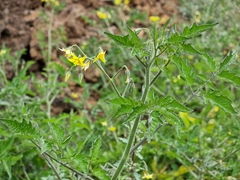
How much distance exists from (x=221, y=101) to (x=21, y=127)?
0.66 m

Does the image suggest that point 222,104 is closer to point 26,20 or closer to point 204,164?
point 204,164

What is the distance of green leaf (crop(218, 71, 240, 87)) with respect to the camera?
1342 mm

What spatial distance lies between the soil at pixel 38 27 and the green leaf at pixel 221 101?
2.37 meters

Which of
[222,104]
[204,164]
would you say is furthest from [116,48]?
[222,104]

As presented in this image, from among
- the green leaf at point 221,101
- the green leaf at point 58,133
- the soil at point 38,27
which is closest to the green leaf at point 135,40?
the green leaf at point 221,101

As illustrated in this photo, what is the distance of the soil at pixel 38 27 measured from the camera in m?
3.71

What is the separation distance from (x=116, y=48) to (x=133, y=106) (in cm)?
259

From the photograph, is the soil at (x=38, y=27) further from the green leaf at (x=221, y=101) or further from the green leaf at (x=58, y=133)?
the green leaf at (x=221, y=101)

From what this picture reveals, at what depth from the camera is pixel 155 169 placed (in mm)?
2461

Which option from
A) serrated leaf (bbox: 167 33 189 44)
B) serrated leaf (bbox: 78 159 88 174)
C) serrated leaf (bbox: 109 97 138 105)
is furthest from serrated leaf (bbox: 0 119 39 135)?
serrated leaf (bbox: 167 33 189 44)

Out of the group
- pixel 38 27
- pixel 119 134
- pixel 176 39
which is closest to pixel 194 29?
pixel 176 39

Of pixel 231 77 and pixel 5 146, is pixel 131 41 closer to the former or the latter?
pixel 231 77

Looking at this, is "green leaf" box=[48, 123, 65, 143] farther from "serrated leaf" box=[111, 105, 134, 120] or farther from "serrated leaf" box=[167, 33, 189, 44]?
"serrated leaf" box=[167, 33, 189, 44]

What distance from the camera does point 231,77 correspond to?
1360 millimetres
